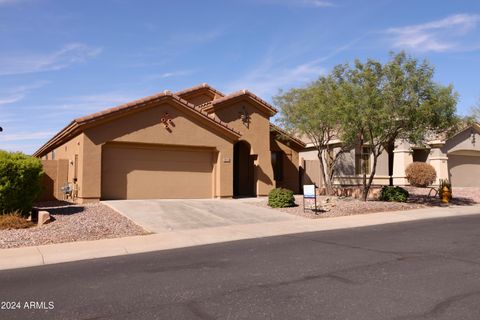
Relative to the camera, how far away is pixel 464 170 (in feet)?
106

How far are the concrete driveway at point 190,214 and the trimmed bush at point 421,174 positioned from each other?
1392cm

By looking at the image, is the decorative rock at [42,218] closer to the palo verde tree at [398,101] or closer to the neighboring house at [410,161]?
the palo verde tree at [398,101]

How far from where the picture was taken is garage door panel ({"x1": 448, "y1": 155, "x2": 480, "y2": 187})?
Result: 1243 inches

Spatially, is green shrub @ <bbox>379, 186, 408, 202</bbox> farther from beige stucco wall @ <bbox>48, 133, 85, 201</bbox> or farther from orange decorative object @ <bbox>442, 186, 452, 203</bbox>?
beige stucco wall @ <bbox>48, 133, 85, 201</bbox>

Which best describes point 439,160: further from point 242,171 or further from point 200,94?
point 200,94

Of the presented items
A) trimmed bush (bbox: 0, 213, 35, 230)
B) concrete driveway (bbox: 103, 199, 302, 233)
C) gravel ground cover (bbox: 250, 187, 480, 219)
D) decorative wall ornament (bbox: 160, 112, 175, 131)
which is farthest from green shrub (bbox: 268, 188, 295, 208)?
trimmed bush (bbox: 0, 213, 35, 230)

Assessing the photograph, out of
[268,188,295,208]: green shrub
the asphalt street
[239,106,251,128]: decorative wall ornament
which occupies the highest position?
[239,106,251,128]: decorative wall ornament

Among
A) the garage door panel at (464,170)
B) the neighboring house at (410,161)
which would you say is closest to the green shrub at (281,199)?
the neighboring house at (410,161)

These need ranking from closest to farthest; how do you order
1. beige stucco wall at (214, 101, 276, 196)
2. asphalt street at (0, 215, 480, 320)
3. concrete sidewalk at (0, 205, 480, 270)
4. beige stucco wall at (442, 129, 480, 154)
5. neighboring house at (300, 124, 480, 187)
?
asphalt street at (0, 215, 480, 320) → concrete sidewalk at (0, 205, 480, 270) → beige stucco wall at (214, 101, 276, 196) → neighboring house at (300, 124, 480, 187) → beige stucco wall at (442, 129, 480, 154)

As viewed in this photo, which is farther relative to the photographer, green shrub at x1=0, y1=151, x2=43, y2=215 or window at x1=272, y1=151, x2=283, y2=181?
window at x1=272, y1=151, x2=283, y2=181


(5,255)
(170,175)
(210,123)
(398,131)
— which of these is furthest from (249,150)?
(5,255)

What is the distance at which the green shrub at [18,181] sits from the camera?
13.3m

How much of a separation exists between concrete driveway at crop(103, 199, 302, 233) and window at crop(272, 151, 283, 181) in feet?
22.8

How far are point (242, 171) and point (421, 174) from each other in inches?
452
